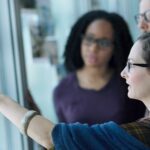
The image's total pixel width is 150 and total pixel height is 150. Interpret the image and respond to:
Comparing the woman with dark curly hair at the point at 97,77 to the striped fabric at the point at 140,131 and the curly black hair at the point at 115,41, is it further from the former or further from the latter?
the striped fabric at the point at 140,131

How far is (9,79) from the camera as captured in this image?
4.53 ft

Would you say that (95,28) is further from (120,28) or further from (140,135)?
(140,135)

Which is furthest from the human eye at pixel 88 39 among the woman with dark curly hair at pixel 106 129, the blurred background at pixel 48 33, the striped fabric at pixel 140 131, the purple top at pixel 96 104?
the striped fabric at pixel 140 131

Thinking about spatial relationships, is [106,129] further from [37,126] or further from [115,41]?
[115,41]

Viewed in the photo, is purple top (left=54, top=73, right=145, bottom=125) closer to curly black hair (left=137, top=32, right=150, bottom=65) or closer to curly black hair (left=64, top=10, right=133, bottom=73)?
curly black hair (left=64, top=10, right=133, bottom=73)

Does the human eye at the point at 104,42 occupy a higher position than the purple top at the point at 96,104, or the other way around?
the human eye at the point at 104,42

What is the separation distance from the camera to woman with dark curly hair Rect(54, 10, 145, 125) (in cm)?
183

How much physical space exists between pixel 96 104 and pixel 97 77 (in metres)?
0.16

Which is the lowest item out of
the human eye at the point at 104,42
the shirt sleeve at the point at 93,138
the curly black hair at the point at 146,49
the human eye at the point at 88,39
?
the shirt sleeve at the point at 93,138

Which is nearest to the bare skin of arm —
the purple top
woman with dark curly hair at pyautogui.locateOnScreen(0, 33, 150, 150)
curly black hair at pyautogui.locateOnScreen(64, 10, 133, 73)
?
woman with dark curly hair at pyautogui.locateOnScreen(0, 33, 150, 150)

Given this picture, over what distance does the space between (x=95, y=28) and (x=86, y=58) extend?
16 centimetres

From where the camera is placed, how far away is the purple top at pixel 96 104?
1.81m

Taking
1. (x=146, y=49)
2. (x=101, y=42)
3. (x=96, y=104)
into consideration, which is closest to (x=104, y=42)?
(x=101, y=42)

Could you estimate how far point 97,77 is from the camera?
195 centimetres
